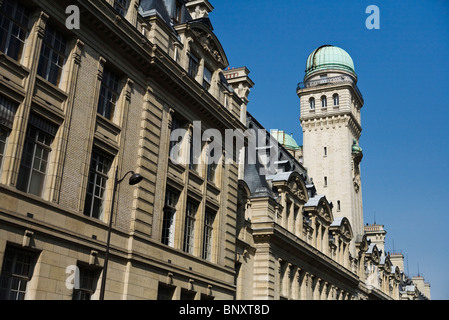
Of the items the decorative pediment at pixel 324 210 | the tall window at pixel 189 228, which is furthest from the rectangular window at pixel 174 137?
the decorative pediment at pixel 324 210

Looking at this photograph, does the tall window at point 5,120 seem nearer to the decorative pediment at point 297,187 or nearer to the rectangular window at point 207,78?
the rectangular window at point 207,78

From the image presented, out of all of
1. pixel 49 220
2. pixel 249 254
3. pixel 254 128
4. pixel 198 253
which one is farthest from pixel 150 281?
pixel 254 128

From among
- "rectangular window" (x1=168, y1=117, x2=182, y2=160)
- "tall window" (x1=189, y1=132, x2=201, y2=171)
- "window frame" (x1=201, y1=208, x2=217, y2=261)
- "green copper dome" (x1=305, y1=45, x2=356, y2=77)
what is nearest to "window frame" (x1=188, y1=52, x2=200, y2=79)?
"rectangular window" (x1=168, y1=117, x2=182, y2=160)

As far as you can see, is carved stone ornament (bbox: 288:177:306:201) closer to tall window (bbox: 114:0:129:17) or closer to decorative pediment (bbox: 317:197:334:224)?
decorative pediment (bbox: 317:197:334:224)

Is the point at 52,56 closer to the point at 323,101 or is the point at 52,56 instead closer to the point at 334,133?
the point at 334,133

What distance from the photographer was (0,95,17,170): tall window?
16.7m

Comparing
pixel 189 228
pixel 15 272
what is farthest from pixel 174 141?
pixel 15 272

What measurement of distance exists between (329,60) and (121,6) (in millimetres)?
53617

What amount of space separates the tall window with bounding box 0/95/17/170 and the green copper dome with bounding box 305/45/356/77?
197 feet

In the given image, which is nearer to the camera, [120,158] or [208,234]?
[120,158]

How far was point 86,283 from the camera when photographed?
19312 millimetres

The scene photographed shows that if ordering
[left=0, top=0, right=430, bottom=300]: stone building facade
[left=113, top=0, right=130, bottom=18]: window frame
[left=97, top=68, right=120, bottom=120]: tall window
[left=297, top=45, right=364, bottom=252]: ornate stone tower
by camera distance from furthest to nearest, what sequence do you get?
[left=297, top=45, right=364, bottom=252]: ornate stone tower, [left=113, top=0, right=130, bottom=18]: window frame, [left=97, top=68, right=120, bottom=120]: tall window, [left=0, top=0, right=430, bottom=300]: stone building facade
